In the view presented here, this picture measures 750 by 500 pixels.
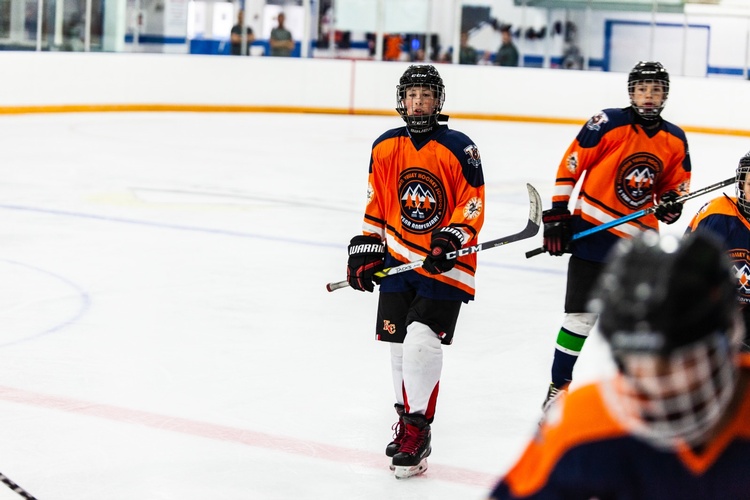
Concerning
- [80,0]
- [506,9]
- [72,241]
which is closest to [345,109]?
[506,9]

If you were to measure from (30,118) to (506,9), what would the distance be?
6.26m

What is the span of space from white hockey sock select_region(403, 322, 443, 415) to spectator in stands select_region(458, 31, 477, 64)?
470 inches

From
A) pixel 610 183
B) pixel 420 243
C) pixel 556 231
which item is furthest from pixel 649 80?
pixel 420 243

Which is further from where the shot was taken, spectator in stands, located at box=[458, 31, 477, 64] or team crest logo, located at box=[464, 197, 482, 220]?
spectator in stands, located at box=[458, 31, 477, 64]

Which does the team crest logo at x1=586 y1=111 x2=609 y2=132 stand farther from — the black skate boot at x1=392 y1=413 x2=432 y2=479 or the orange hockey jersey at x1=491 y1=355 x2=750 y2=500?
the orange hockey jersey at x1=491 y1=355 x2=750 y2=500

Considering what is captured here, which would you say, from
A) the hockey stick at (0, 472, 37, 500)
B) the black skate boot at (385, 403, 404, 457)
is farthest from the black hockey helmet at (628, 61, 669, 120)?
the hockey stick at (0, 472, 37, 500)

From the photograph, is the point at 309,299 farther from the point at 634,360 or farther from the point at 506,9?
the point at 506,9

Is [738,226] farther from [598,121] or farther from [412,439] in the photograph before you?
[412,439]

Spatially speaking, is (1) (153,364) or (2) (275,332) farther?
(2) (275,332)

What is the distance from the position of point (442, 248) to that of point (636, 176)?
79 cm

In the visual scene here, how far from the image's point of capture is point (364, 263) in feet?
10.1

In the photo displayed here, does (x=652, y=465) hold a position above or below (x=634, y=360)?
below

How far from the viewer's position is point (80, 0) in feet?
41.9

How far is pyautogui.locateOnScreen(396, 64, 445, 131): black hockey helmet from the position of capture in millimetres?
3006
